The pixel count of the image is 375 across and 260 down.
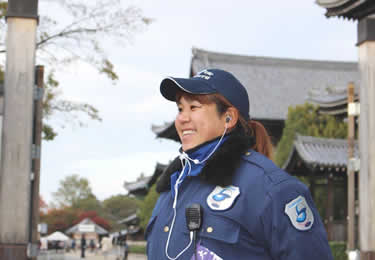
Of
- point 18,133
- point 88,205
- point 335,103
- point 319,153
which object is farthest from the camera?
point 88,205

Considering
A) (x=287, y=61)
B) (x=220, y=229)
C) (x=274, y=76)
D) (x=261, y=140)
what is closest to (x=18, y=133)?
(x=261, y=140)

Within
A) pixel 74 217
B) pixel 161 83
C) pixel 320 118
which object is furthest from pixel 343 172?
pixel 74 217

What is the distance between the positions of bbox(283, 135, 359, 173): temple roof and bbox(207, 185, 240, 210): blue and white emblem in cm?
2040

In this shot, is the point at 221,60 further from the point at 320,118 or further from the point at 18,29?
the point at 18,29

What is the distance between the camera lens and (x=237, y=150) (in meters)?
2.29

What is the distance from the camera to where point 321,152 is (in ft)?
75.9

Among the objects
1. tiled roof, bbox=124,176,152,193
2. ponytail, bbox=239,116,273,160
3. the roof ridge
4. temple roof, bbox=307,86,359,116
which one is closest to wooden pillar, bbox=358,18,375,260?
ponytail, bbox=239,116,273,160

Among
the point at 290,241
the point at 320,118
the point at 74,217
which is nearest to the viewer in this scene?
the point at 290,241

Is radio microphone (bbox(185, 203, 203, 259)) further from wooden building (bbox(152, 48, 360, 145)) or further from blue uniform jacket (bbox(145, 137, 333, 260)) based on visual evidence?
wooden building (bbox(152, 48, 360, 145))

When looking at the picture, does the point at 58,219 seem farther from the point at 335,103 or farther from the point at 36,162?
the point at 36,162

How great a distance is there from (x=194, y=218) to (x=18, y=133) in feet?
19.8

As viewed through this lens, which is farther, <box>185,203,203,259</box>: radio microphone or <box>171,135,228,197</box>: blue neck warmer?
<box>171,135,228,197</box>: blue neck warmer

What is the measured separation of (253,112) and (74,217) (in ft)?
140

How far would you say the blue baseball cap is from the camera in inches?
92.2
